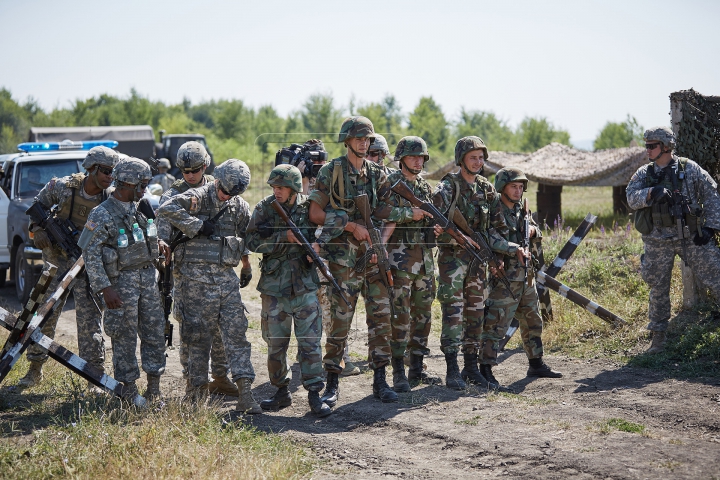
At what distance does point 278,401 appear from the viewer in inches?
247

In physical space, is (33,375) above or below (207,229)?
below

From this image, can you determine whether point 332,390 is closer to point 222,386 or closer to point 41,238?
point 222,386

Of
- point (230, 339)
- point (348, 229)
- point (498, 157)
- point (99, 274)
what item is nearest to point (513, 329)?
point (348, 229)

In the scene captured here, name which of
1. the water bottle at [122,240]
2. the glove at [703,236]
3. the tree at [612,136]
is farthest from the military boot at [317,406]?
the tree at [612,136]

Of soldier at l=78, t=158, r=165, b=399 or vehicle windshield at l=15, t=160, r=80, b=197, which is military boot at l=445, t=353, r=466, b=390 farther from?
vehicle windshield at l=15, t=160, r=80, b=197

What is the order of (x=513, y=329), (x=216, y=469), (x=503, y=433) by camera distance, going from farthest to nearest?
(x=513, y=329) < (x=503, y=433) < (x=216, y=469)

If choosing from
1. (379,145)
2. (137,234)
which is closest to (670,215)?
(379,145)

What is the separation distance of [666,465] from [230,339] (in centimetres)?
320

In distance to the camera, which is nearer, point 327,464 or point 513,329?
point 327,464

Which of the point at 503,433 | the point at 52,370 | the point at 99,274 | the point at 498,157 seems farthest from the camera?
the point at 498,157

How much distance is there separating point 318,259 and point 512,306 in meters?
2.02

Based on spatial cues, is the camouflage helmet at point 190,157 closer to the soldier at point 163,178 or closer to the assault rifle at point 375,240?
the assault rifle at point 375,240

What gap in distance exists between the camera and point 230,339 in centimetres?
604

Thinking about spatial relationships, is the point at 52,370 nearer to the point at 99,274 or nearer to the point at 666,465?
the point at 99,274
